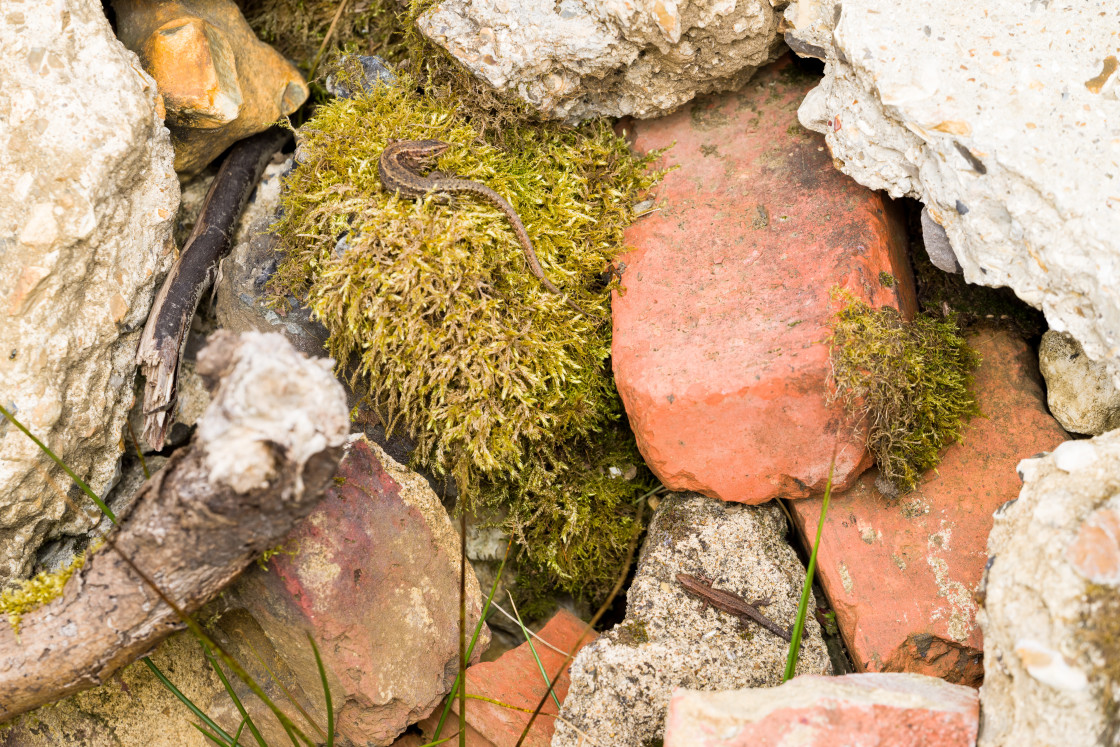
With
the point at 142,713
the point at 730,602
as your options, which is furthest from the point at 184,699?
the point at 730,602

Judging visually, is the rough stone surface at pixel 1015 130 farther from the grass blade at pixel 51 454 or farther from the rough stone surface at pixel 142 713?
the rough stone surface at pixel 142 713

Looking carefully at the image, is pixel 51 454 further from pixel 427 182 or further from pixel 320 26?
pixel 320 26

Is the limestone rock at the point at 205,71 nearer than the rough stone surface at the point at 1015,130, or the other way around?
the rough stone surface at the point at 1015,130

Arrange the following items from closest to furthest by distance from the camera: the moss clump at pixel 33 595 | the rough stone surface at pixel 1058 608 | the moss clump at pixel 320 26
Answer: the rough stone surface at pixel 1058 608, the moss clump at pixel 33 595, the moss clump at pixel 320 26

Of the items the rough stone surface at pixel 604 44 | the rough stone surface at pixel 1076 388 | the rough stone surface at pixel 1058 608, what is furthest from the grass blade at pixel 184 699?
the rough stone surface at pixel 1076 388

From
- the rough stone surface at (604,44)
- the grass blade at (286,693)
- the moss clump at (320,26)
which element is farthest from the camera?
the moss clump at (320,26)

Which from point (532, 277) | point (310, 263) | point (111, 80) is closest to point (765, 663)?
point (532, 277)

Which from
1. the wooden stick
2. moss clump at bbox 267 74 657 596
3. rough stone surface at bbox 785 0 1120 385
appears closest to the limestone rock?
the wooden stick
